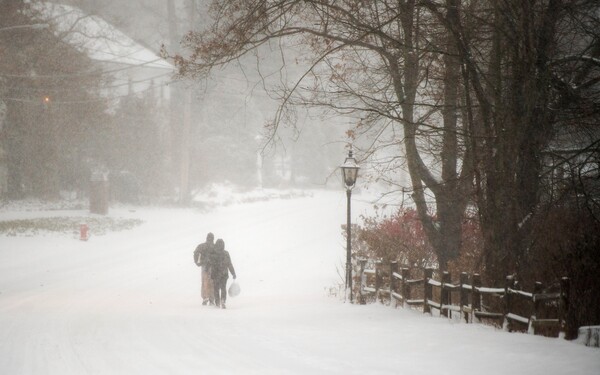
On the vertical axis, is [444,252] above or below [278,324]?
above

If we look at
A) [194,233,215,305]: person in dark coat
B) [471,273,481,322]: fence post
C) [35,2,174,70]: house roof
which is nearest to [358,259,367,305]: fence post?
[194,233,215,305]: person in dark coat

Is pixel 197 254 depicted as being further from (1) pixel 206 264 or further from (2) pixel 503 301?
(2) pixel 503 301

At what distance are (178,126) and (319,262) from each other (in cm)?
2604

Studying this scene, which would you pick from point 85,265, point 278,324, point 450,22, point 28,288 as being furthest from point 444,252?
point 85,265

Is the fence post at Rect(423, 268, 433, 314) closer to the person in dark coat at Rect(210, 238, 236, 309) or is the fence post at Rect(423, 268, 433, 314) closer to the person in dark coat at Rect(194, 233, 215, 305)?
the person in dark coat at Rect(210, 238, 236, 309)

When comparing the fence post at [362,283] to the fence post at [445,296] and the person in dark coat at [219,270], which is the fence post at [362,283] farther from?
the fence post at [445,296]

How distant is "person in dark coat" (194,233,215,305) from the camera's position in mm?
15688

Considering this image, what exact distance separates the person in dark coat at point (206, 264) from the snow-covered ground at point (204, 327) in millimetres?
461

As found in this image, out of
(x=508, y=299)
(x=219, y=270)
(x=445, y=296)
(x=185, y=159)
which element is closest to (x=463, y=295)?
(x=445, y=296)

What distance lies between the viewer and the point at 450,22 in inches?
423

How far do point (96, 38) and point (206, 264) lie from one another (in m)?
26.8

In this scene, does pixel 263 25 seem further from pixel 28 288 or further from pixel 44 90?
pixel 44 90

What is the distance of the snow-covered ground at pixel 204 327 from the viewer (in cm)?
805

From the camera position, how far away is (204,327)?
11.2 metres
